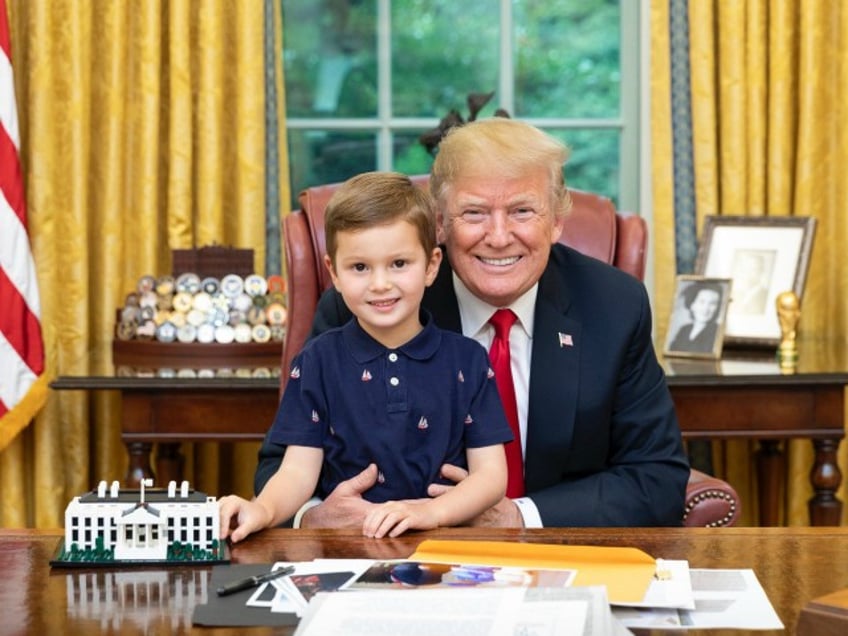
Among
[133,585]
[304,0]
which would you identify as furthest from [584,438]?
[304,0]

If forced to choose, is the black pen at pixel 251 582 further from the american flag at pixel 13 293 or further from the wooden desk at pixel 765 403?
the american flag at pixel 13 293

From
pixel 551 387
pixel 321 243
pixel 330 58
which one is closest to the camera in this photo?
pixel 551 387

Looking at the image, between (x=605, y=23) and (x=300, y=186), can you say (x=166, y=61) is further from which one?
(x=605, y=23)

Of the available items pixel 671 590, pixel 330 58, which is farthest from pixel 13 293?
pixel 671 590

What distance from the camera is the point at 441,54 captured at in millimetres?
4414

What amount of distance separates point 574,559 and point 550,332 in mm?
860

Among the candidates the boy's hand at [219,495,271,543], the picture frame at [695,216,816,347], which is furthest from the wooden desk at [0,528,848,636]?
the picture frame at [695,216,816,347]

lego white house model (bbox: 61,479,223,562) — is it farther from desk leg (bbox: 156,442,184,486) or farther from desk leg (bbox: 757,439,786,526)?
desk leg (bbox: 757,439,786,526)

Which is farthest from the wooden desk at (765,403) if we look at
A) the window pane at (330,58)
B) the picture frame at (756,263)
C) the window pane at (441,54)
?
the window pane at (330,58)

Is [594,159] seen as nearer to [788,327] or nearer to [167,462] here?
[788,327]

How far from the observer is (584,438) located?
2537 millimetres

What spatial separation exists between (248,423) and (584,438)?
1230 mm

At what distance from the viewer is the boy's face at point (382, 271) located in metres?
2.17

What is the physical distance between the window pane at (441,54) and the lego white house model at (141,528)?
9.11 feet
